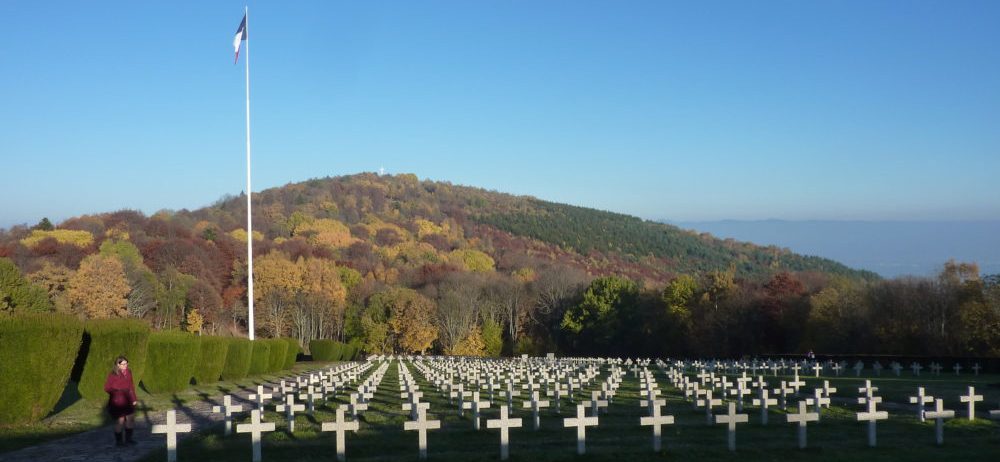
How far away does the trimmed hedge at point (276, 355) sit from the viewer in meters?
45.0

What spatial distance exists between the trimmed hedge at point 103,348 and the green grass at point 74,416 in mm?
478

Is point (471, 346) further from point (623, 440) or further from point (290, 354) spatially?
point (623, 440)

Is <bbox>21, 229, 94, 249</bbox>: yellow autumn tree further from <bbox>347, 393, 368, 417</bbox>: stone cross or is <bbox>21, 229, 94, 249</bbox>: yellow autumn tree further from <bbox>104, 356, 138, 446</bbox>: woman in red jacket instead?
<bbox>104, 356, 138, 446</bbox>: woman in red jacket

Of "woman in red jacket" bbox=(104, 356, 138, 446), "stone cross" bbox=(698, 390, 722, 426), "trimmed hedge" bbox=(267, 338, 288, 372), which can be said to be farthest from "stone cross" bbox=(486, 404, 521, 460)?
"trimmed hedge" bbox=(267, 338, 288, 372)

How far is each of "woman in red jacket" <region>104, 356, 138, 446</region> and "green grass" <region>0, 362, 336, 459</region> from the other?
1.56 m

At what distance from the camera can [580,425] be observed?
13.7m

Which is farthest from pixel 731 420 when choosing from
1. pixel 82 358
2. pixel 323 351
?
pixel 323 351

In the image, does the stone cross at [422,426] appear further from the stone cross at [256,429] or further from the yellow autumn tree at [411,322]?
the yellow autumn tree at [411,322]

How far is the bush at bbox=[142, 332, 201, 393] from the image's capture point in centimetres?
2656

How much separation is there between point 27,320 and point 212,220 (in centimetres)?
13426

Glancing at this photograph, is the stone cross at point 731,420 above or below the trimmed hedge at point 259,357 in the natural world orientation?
above

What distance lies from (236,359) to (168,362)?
374 inches

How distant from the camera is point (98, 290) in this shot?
236 feet

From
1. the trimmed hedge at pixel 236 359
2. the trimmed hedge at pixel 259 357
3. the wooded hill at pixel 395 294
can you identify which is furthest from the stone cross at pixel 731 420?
the wooded hill at pixel 395 294
